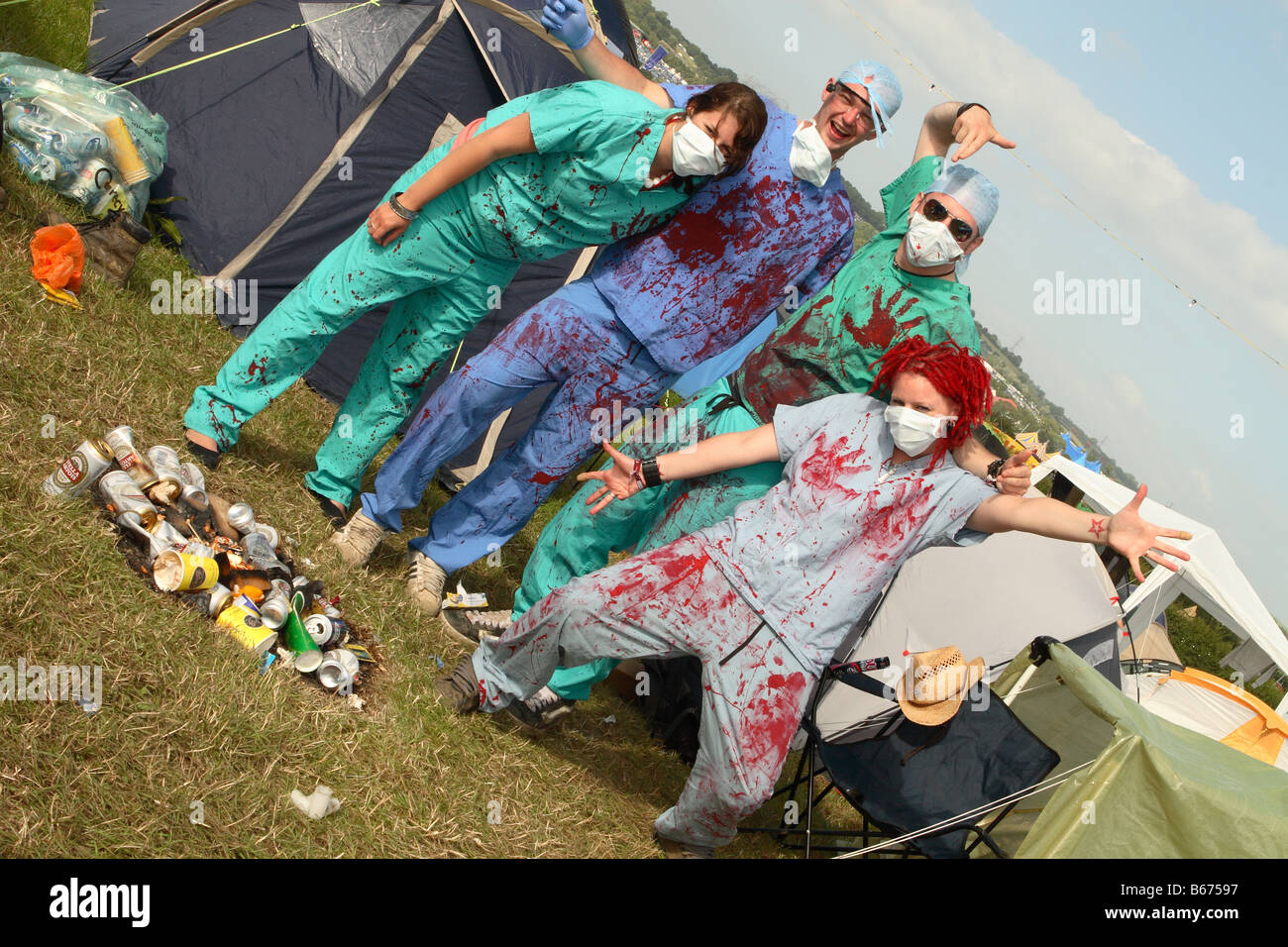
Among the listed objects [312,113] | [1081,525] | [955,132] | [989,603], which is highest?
[955,132]

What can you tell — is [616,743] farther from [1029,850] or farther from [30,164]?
[30,164]

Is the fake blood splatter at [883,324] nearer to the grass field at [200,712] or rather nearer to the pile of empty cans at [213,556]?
the grass field at [200,712]

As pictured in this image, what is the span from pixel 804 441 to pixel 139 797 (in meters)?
1.89

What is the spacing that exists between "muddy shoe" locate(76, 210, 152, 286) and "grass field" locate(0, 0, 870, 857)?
0.30 ft

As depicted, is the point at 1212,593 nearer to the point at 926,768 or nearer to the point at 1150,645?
the point at 1150,645

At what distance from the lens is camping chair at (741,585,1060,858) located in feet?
10.0

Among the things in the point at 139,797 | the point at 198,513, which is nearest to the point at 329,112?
the point at 198,513

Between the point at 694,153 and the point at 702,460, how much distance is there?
2.91 ft

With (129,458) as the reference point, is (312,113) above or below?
above

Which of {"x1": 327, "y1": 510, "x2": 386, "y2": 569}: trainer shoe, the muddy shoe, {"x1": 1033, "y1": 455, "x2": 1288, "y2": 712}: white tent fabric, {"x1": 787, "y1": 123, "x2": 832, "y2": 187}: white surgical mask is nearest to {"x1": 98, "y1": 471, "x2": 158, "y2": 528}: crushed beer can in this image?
{"x1": 327, "y1": 510, "x2": 386, "y2": 569}: trainer shoe

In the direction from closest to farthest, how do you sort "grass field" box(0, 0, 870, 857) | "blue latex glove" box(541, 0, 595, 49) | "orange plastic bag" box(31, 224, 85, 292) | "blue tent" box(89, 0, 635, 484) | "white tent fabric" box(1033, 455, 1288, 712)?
"grass field" box(0, 0, 870, 857), "blue latex glove" box(541, 0, 595, 49), "orange plastic bag" box(31, 224, 85, 292), "blue tent" box(89, 0, 635, 484), "white tent fabric" box(1033, 455, 1288, 712)

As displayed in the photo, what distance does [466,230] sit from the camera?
3.12 metres

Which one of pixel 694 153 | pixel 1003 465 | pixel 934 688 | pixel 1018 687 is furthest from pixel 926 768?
pixel 694 153

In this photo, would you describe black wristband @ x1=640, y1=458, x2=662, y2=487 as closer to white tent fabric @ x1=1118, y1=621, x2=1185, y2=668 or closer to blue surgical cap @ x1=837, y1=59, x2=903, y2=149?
blue surgical cap @ x1=837, y1=59, x2=903, y2=149
